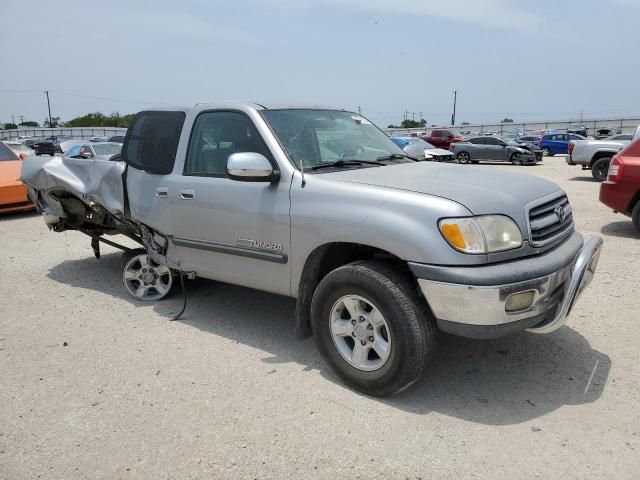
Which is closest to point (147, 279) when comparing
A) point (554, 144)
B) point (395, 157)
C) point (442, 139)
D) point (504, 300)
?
point (395, 157)

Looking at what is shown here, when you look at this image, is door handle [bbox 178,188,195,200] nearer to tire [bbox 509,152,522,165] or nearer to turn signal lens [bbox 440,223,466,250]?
turn signal lens [bbox 440,223,466,250]

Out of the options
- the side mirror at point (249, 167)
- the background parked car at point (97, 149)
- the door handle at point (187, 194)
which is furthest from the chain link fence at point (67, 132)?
the side mirror at point (249, 167)

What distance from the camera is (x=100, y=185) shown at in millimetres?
5246

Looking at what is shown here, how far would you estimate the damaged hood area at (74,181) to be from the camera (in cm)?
512

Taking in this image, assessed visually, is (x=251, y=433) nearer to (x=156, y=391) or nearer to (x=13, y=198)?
(x=156, y=391)

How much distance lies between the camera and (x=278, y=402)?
3.37m

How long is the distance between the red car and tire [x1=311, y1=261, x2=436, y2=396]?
576cm

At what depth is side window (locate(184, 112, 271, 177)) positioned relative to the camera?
13.4 ft

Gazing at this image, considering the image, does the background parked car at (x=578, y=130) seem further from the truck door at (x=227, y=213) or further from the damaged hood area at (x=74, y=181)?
the truck door at (x=227, y=213)

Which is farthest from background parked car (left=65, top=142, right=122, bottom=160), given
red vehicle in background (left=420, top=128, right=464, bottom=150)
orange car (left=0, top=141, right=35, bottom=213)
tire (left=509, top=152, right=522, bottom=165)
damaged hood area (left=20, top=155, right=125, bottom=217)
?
red vehicle in background (left=420, top=128, right=464, bottom=150)

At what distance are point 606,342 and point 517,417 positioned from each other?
1.44 meters

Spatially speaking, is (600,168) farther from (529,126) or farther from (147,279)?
(529,126)

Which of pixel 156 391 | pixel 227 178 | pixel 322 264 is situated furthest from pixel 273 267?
pixel 156 391

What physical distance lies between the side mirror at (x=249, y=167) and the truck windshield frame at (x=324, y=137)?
228 millimetres
